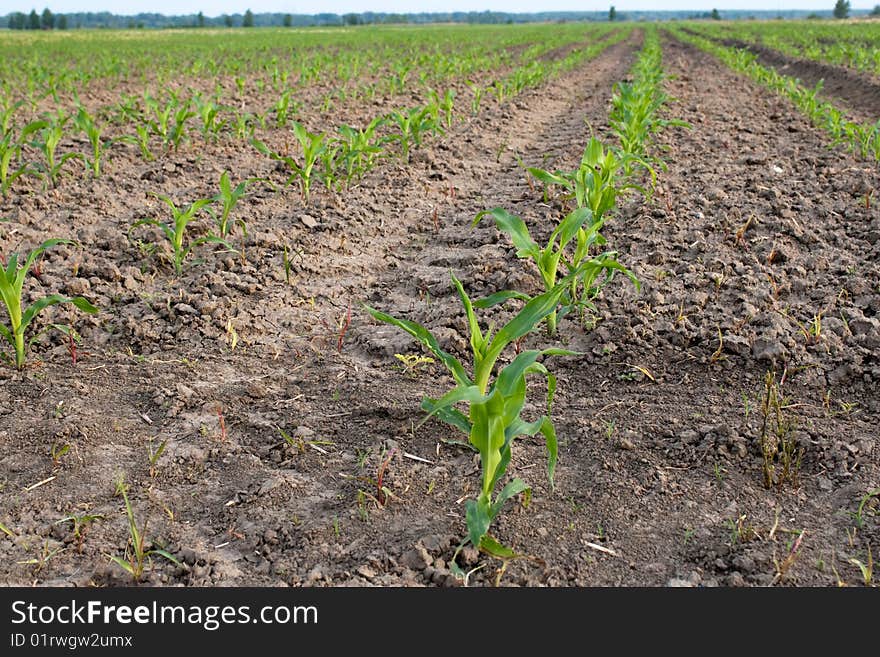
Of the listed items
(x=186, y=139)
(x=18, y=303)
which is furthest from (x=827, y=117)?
(x=18, y=303)

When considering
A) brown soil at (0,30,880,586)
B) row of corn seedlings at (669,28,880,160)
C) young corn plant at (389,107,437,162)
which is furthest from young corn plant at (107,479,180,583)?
row of corn seedlings at (669,28,880,160)

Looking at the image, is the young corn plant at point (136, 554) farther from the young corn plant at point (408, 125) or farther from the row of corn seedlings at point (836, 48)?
the row of corn seedlings at point (836, 48)

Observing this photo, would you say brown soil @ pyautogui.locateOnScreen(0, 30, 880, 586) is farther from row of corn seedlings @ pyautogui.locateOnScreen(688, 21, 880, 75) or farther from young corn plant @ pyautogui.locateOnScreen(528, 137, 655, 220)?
row of corn seedlings @ pyautogui.locateOnScreen(688, 21, 880, 75)

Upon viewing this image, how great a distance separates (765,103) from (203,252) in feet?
29.1

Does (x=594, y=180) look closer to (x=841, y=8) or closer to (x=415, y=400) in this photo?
(x=415, y=400)

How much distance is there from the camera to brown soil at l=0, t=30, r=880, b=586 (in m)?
2.25

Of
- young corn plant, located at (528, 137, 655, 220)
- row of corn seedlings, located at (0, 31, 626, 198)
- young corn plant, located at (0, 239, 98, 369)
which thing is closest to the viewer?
young corn plant, located at (0, 239, 98, 369)

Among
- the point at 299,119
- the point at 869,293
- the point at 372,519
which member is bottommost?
the point at 372,519

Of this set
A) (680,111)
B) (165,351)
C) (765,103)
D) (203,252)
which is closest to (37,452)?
(165,351)

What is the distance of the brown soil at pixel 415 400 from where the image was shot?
2254mm

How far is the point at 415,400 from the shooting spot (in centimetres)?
308

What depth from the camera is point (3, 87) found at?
11898mm

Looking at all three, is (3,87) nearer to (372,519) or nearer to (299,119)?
(299,119)

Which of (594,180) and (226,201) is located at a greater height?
(594,180)
